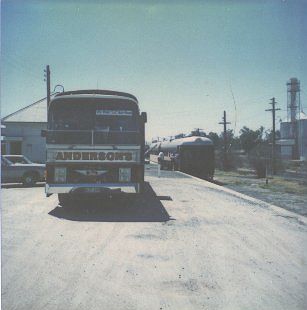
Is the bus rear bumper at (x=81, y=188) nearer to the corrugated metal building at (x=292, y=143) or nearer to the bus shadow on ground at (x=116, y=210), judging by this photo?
the bus shadow on ground at (x=116, y=210)

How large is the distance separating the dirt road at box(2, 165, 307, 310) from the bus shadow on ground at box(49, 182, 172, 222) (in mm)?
29

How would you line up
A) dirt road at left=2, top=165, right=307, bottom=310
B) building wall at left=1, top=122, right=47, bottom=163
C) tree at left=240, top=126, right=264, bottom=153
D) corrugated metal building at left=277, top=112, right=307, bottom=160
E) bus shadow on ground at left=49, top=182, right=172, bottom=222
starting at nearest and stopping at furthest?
dirt road at left=2, top=165, right=307, bottom=310 → bus shadow on ground at left=49, top=182, right=172, bottom=222 → building wall at left=1, top=122, right=47, bottom=163 → corrugated metal building at left=277, top=112, right=307, bottom=160 → tree at left=240, top=126, right=264, bottom=153

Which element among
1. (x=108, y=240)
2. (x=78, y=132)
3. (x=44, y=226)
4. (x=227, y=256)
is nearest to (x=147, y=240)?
(x=108, y=240)

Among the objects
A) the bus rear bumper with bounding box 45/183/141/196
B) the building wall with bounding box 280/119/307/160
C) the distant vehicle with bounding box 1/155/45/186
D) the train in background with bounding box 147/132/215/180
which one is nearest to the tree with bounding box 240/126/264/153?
the building wall with bounding box 280/119/307/160

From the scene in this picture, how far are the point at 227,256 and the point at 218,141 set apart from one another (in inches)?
3801

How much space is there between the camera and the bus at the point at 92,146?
854cm

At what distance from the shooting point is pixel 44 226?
24.5 feet

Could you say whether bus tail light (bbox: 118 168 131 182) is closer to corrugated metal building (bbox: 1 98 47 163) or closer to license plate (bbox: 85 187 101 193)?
license plate (bbox: 85 187 101 193)

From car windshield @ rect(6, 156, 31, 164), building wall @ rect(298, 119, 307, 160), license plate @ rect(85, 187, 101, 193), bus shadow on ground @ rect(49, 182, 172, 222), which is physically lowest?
bus shadow on ground @ rect(49, 182, 172, 222)

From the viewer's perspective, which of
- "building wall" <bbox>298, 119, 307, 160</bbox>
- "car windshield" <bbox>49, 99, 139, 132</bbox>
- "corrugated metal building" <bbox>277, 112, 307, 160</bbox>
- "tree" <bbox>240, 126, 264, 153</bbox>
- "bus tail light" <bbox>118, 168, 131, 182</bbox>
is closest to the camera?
"bus tail light" <bbox>118, 168, 131, 182</bbox>

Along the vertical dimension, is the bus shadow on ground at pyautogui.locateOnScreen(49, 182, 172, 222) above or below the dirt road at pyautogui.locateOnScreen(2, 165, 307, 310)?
above

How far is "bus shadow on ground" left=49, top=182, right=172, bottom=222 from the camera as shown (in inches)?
328

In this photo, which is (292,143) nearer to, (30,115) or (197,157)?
(197,157)

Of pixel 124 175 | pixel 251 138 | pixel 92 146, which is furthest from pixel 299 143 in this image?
pixel 92 146
